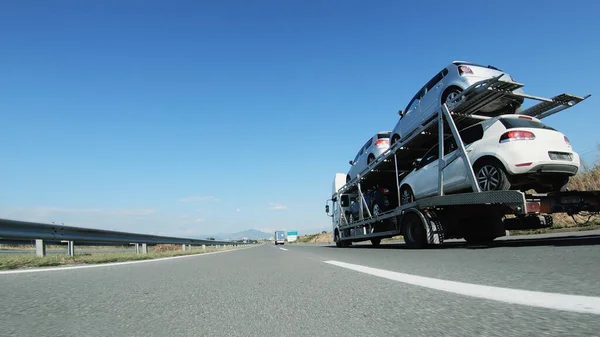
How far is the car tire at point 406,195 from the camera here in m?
11.0

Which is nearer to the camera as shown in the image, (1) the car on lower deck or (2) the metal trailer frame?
(2) the metal trailer frame

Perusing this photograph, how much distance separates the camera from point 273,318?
2.34 m

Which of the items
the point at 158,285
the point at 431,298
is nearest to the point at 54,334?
the point at 158,285

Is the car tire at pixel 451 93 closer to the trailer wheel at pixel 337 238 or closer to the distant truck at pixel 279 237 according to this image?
the trailer wheel at pixel 337 238

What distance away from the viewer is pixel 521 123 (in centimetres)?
750

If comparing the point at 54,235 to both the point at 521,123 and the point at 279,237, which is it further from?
the point at 279,237

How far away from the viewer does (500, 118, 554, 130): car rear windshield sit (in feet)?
24.4

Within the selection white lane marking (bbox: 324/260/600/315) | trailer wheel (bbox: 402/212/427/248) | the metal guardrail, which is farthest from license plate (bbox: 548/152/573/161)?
the metal guardrail

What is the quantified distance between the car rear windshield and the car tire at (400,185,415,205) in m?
3.76

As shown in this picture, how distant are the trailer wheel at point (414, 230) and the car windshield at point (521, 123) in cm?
319

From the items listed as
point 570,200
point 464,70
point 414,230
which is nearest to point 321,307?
point 570,200

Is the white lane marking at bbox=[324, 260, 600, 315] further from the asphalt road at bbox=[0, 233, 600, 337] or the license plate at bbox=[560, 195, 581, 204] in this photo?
the license plate at bbox=[560, 195, 581, 204]

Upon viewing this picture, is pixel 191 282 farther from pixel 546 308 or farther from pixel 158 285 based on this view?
pixel 546 308

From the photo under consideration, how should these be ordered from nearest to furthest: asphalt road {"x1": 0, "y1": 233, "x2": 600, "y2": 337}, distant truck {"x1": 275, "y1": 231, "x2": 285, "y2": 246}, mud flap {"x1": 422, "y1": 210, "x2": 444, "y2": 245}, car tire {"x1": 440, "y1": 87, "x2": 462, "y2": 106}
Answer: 1. asphalt road {"x1": 0, "y1": 233, "x2": 600, "y2": 337}
2. mud flap {"x1": 422, "y1": 210, "x2": 444, "y2": 245}
3. car tire {"x1": 440, "y1": 87, "x2": 462, "y2": 106}
4. distant truck {"x1": 275, "y1": 231, "x2": 285, "y2": 246}
